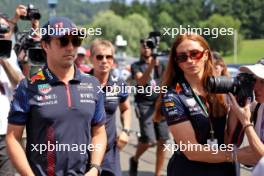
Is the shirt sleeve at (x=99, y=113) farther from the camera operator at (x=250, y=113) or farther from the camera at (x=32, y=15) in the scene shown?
the camera at (x=32, y=15)

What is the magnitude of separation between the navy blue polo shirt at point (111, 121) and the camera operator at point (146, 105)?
234 cm

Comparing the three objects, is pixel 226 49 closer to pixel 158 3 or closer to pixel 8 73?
pixel 8 73

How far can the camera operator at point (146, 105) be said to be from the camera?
290 inches

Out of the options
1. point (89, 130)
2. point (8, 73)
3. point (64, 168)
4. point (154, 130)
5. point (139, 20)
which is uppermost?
point (139, 20)

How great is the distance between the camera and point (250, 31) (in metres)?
72.5

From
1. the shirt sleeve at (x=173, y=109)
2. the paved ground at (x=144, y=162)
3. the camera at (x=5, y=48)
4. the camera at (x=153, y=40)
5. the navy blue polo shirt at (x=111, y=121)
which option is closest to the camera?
the shirt sleeve at (x=173, y=109)

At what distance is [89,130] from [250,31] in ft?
235

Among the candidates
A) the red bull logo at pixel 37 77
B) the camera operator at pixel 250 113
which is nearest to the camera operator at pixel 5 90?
the red bull logo at pixel 37 77

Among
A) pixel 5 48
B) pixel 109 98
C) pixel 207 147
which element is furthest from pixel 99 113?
pixel 109 98

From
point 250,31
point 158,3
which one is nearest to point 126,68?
point 250,31

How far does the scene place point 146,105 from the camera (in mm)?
7660

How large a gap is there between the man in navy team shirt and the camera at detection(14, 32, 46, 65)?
104 centimetres

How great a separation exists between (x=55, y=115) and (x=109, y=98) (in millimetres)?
1789

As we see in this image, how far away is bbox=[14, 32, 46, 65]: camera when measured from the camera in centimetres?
445
